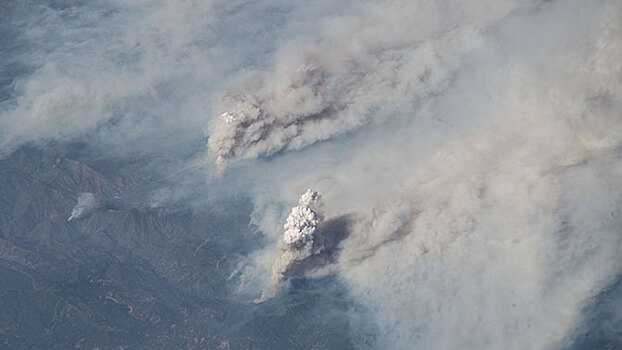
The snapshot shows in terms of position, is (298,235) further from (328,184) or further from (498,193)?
(498,193)

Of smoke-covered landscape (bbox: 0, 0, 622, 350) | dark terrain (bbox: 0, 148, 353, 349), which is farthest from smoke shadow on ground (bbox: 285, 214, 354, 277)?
dark terrain (bbox: 0, 148, 353, 349)

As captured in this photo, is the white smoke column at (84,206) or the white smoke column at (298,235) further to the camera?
the white smoke column at (84,206)

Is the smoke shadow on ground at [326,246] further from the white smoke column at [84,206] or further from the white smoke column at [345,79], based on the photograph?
the white smoke column at [84,206]

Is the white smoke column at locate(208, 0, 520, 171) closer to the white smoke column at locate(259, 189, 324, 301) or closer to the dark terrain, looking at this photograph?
the dark terrain

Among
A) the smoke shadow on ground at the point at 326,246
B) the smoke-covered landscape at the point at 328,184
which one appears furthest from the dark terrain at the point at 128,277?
the smoke shadow on ground at the point at 326,246

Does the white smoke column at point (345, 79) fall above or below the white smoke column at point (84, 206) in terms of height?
above
